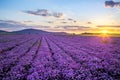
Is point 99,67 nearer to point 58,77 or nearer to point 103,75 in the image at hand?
point 103,75

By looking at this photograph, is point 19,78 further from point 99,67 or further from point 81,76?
point 99,67

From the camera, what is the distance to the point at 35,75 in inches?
489

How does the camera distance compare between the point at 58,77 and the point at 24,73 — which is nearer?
the point at 58,77

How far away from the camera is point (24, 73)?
43.2 ft

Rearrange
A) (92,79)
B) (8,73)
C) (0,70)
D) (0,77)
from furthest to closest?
(0,70), (8,73), (0,77), (92,79)

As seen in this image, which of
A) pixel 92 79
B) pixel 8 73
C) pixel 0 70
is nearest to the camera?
pixel 92 79

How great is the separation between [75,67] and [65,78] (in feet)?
10.2

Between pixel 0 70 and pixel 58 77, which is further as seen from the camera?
pixel 0 70

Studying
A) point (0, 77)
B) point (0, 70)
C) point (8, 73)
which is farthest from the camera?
point (0, 70)

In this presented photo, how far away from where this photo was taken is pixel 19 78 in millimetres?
11797

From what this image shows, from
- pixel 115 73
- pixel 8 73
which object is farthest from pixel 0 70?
pixel 115 73

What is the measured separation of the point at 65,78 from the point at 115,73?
3.46 meters

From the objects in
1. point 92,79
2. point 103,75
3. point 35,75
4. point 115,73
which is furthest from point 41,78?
point 115,73

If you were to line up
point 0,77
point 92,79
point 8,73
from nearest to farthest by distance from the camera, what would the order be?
point 92,79 → point 0,77 → point 8,73
